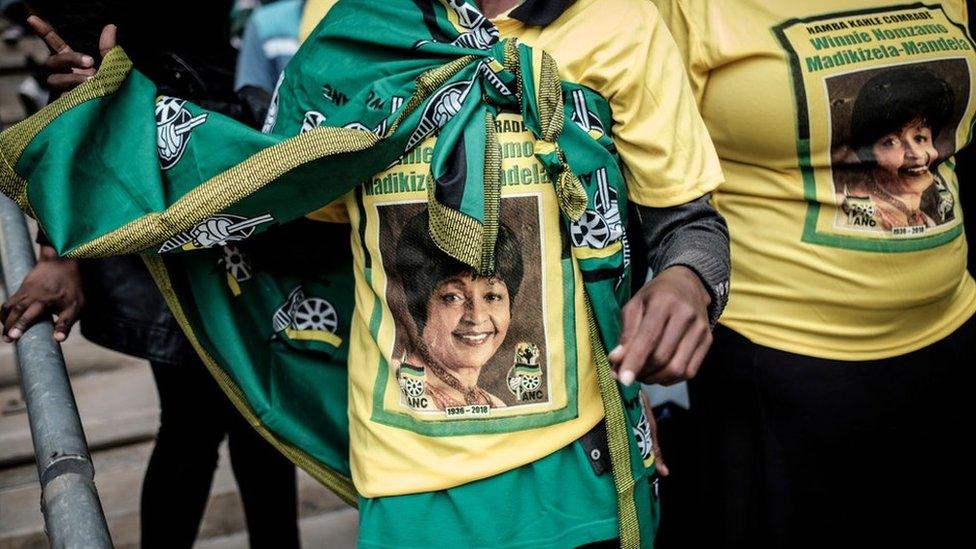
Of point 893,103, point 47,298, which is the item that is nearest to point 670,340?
point 893,103

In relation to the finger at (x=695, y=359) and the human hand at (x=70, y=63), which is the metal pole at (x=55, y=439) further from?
the finger at (x=695, y=359)

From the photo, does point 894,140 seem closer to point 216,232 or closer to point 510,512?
point 510,512

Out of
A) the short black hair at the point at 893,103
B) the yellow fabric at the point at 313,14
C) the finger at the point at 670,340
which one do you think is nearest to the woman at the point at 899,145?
the short black hair at the point at 893,103

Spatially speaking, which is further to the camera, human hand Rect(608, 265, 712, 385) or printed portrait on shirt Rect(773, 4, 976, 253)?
printed portrait on shirt Rect(773, 4, 976, 253)

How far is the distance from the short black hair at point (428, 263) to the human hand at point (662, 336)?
0.76ft

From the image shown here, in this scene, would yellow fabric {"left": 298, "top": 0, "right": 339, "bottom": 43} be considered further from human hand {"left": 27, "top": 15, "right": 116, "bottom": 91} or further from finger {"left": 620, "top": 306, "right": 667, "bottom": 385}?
finger {"left": 620, "top": 306, "right": 667, "bottom": 385}

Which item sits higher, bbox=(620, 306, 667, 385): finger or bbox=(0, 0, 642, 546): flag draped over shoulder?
bbox=(0, 0, 642, 546): flag draped over shoulder

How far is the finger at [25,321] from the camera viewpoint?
1749 millimetres

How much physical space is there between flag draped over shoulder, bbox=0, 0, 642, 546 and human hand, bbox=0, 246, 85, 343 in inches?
8.5

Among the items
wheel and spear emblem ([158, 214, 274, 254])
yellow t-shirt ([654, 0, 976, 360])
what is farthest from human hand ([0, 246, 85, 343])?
yellow t-shirt ([654, 0, 976, 360])

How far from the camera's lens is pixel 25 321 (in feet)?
5.78

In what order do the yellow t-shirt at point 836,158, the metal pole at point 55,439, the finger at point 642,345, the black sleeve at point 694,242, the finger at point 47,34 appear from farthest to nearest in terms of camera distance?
1. the yellow t-shirt at point 836,158
2. the finger at point 47,34
3. the black sleeve at point 694,242
4. the finger at point 642,345
5. the metal pole at point 55,439

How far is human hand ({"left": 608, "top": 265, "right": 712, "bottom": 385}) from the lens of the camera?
136 cm

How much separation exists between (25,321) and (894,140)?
174 centimetres
